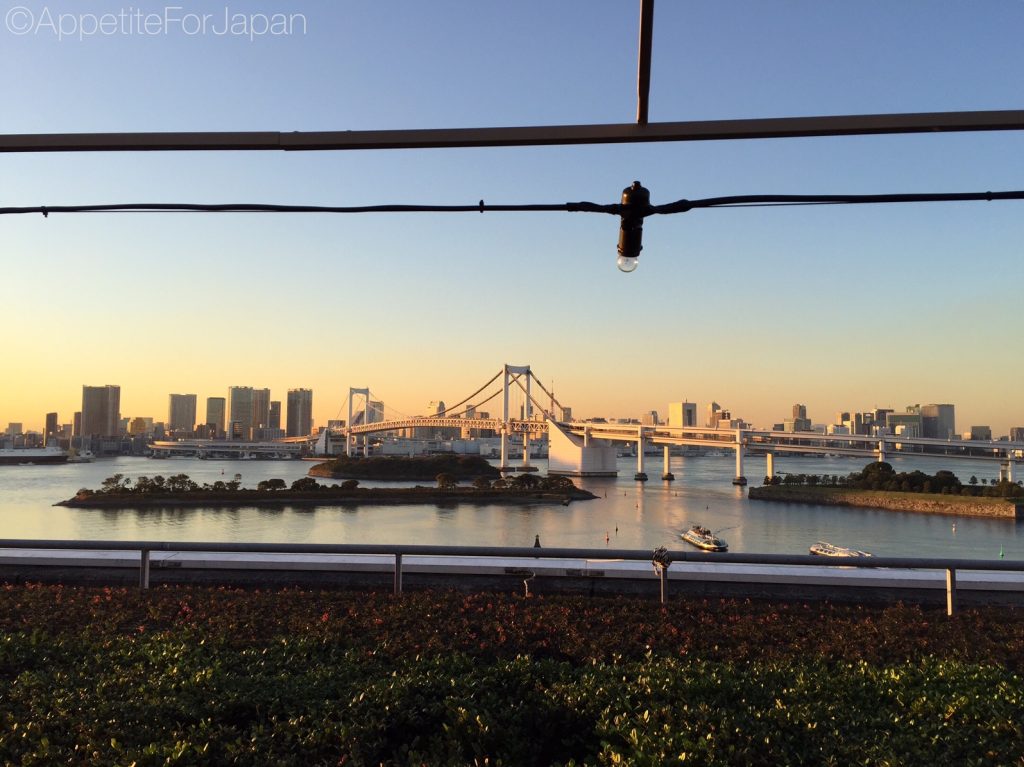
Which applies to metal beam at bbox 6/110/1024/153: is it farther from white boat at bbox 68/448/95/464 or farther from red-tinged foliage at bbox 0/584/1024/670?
white boat at bbox 68/448/95/464

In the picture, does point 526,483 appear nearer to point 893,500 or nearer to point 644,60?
point 893,500

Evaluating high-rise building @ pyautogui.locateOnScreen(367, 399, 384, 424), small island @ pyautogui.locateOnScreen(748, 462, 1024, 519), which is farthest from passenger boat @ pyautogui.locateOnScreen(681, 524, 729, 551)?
high-rise building @ pyautogui.locateOnScreen(367, 399, 384, 424)

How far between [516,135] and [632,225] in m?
0.36

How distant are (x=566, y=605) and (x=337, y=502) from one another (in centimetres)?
2866

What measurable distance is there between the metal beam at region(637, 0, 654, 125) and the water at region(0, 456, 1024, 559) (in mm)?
15401

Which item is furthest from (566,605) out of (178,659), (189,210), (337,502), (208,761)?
(337,502)

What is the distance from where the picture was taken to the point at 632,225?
5.68 ft

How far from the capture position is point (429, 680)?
1.68 meters

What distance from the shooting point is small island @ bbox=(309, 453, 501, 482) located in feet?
140

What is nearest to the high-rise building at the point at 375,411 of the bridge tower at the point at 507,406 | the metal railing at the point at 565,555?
the bridge tower at the point at 507,406

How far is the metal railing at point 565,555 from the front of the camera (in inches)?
106

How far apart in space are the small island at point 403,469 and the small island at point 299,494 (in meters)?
8.01

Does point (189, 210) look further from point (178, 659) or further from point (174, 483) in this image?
point (174, 483)

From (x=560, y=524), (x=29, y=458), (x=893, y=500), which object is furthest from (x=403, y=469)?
(x=29, y=458)
